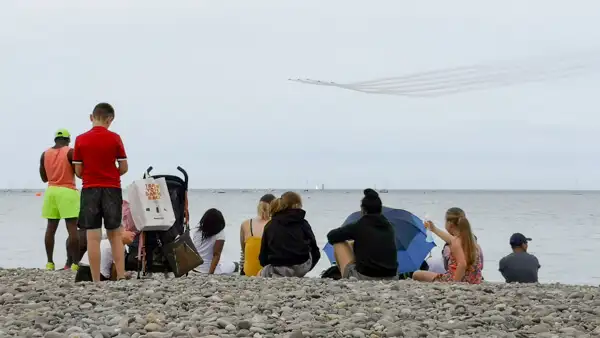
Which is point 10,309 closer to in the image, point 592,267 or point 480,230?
point 592,267

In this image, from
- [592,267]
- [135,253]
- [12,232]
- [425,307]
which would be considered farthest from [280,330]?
[12,232]

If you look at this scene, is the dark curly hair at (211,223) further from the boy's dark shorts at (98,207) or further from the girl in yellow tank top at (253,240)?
the boy's dark shorts at (98,207)

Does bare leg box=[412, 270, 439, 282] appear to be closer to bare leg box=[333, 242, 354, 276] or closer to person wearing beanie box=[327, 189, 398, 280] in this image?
person wearing beanie box=[327, 189, 398, 280]

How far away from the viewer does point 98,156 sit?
313 inches

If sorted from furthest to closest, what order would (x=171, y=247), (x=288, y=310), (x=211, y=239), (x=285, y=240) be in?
1. (x=211, y=239)
2. (x=285, y=240)
3. (x=171, y=247)
4. (x=288, y=310)

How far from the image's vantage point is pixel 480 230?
41594mm

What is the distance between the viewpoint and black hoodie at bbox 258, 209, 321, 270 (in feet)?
29.8

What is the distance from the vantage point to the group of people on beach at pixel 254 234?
7.98 m

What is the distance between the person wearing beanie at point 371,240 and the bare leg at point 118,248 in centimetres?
220

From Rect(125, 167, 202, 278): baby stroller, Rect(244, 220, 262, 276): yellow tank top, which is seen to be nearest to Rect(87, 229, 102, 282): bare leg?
Rect(125, 167, 202, 278): baby stroller

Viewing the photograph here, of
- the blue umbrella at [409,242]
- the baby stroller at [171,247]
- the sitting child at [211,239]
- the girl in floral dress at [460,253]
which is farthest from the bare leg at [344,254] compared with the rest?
the sitting child at [211,239]

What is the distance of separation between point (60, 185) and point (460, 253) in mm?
4923

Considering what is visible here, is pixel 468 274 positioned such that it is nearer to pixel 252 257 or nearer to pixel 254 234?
pixel 252 257

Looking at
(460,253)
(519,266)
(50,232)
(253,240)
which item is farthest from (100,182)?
(519,266)
